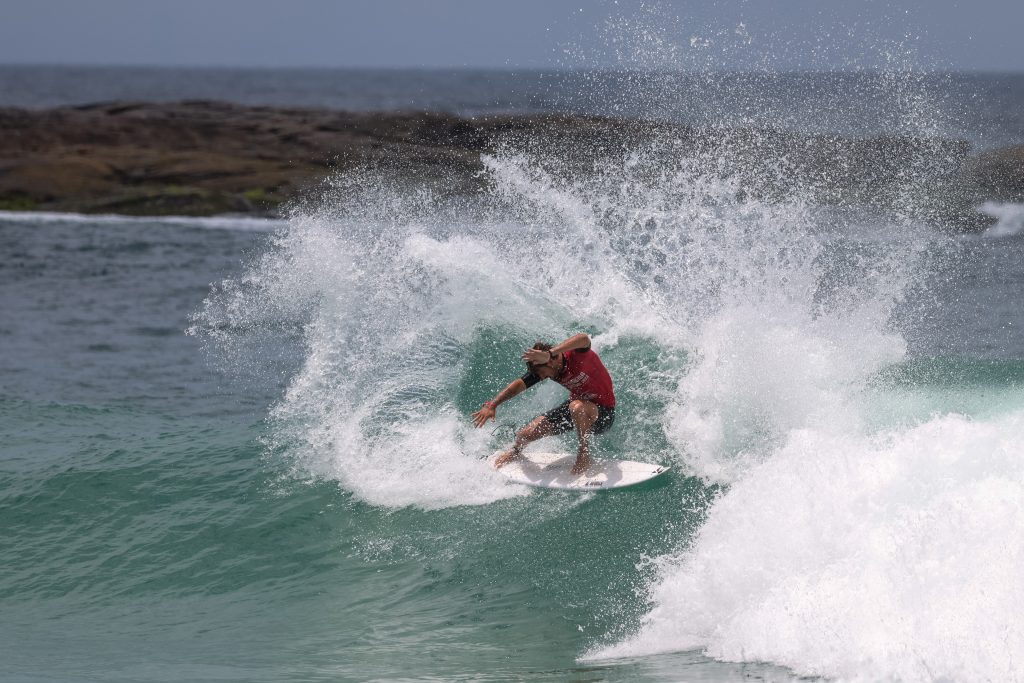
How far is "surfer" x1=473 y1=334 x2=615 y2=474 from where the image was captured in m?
9.25

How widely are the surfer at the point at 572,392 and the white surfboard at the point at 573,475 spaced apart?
0.37 feet

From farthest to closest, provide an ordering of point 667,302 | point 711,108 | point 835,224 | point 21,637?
point 711,108
point 835,224
point 667,302
point 21,637

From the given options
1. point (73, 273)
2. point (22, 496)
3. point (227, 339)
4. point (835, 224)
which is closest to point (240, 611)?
point (22, 496)

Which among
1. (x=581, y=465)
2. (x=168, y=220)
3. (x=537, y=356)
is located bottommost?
(x=168, y=220)

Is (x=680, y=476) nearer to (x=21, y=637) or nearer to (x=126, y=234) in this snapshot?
(x=21, y=637)

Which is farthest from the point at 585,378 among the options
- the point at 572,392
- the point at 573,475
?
the point at 573,475

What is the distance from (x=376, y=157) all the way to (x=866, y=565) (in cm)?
2779

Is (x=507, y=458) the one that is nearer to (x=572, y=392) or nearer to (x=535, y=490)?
(x=535, y=490)

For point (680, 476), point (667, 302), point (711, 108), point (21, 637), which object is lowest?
point (21, 637)

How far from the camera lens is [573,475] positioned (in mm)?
9719

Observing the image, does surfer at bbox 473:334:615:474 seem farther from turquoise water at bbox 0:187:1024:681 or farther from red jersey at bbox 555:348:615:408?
turquoise water at bbox 0:187:1024:681

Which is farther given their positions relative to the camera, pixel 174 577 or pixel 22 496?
pixel 22 496

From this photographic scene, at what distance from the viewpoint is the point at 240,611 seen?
9.09 metres

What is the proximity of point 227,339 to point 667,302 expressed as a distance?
395 inches
